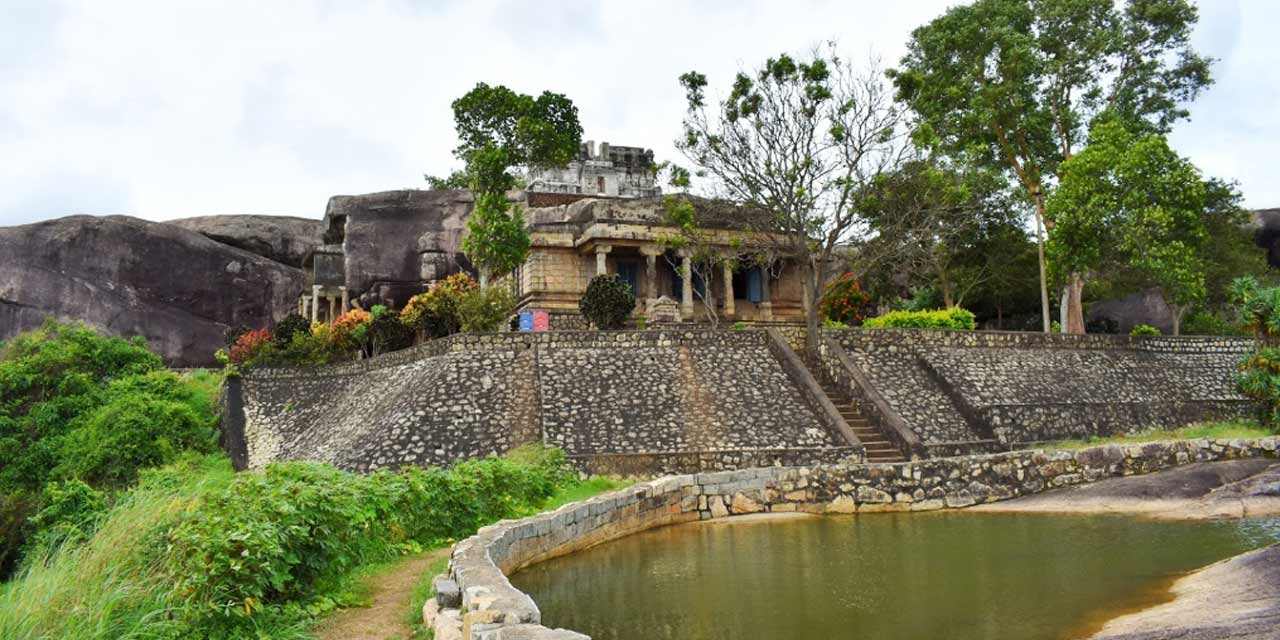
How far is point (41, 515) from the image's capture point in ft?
44.7

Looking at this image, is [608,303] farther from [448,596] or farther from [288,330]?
[448,596]

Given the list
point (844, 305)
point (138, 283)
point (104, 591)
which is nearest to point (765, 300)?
point (844, 305)

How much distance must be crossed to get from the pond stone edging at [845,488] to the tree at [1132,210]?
8.33 m

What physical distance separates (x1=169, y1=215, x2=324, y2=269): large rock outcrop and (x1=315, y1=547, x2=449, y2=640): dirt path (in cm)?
3014

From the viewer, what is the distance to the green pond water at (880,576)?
27.6ft

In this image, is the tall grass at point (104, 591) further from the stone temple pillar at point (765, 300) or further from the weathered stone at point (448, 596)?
the stone temple pillar at point (765, 300)

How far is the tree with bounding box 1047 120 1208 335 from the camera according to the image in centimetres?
2372

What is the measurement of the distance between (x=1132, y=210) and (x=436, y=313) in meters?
19.1

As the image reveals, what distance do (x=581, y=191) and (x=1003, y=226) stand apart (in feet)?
71.4

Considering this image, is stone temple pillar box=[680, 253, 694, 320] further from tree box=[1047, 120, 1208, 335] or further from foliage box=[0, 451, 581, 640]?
foliage box=[0, 451, 581, 640]

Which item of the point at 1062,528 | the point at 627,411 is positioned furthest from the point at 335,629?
the point at 627,411

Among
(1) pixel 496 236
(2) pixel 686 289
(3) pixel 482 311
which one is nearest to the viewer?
(3) pixel 482 311

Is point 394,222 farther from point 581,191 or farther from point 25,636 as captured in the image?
point 25,636

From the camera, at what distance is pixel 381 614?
7859 mm
